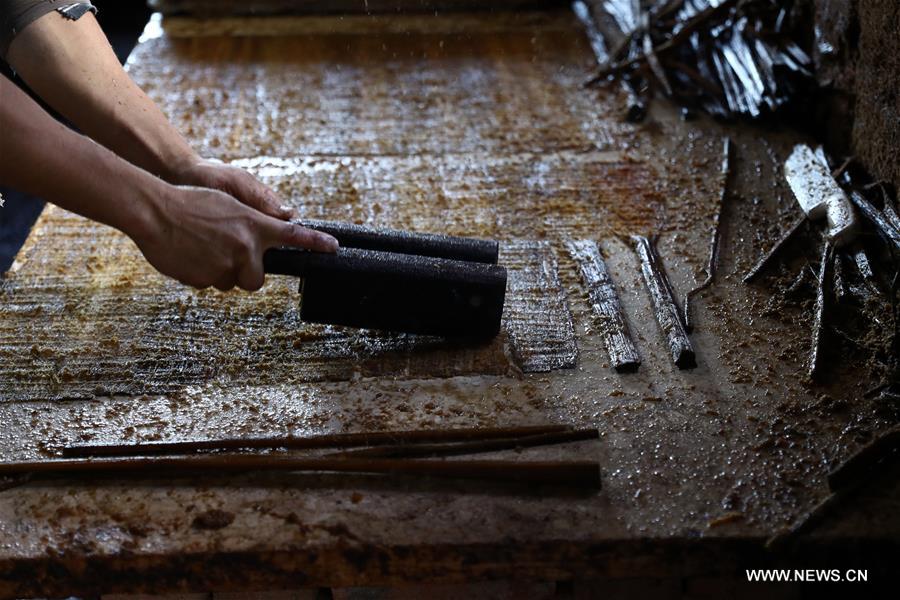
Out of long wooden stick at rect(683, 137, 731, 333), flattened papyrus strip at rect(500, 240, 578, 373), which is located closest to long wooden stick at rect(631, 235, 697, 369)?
long wooden stick at rect(683, 137, 731, 333)

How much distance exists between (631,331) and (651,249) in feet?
1.38

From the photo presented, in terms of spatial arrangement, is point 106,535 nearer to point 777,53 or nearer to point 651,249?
point 651,249

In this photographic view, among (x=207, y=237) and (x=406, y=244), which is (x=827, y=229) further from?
(x=207, y=237)

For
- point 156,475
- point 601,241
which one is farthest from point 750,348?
point 156,475

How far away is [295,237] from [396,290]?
26 centimetres

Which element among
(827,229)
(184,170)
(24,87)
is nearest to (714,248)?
(827,229)

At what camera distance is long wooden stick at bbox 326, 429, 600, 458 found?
73.3 inches

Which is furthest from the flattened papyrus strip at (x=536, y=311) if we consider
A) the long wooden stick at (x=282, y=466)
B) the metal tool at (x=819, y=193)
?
the metal tool at (x=819, y=193)

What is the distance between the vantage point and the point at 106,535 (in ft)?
5.56

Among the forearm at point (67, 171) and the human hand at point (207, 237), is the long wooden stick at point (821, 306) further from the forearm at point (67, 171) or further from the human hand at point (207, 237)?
the forearm at point (67, 171)

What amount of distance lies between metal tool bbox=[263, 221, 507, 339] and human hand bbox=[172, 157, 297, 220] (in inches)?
9.5

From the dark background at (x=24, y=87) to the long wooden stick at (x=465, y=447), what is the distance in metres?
2.02

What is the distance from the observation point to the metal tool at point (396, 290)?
206 centimetres

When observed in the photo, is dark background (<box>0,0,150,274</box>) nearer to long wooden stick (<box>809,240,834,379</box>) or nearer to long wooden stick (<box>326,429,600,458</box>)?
long wooden stick (<box>326,429,600,458</box>)
